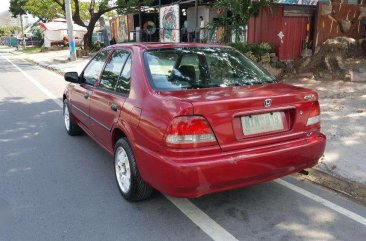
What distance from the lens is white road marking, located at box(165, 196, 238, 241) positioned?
3297mm

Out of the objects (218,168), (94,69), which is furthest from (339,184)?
(94,69)

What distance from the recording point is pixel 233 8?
10781 millimetres

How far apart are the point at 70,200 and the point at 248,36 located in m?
9.99

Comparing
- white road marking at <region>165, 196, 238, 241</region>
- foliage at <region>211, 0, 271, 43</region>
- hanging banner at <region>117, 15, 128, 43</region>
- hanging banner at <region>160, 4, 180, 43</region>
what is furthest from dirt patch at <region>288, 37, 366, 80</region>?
hanging banner at <region>117, 15, 128, 43</region>

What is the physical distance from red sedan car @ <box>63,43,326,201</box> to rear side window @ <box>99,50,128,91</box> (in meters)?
0.02

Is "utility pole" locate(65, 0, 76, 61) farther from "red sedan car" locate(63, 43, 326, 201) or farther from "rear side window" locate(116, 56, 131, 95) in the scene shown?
"rear side window" locate(116, 56, 131, 95)

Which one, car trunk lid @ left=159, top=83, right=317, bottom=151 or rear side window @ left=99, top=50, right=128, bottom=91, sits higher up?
rear side window @ left=99, top=50, right=128, bottom=91

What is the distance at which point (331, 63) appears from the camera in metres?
10.9

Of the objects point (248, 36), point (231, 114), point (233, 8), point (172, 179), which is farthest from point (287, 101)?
point (248, 36)

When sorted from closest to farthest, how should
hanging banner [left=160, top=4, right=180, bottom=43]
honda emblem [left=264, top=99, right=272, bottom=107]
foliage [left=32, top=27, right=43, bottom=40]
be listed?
honda emblem [left=264, top=99, right=272, bottom=107] → hanging banner [left=160, top=4, right=180, bottom=43] → foliage [left=32, top=27, right=43, bottom=40]

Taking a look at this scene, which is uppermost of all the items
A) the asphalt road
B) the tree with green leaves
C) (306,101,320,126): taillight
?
the tree with green leaves

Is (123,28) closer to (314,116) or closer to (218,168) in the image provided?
(314,116)

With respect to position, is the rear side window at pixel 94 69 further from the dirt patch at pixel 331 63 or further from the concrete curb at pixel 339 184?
the dirt patch at pixel 331 63

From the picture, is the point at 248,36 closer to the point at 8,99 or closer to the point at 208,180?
the point at 8,99
